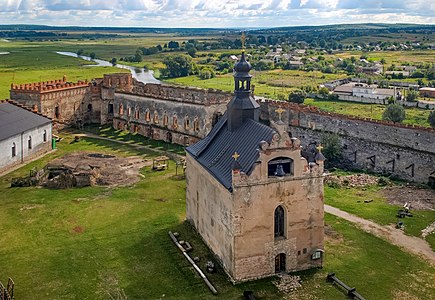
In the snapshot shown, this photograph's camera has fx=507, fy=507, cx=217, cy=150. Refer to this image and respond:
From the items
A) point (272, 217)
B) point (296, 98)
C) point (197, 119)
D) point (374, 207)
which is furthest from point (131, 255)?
point (296, 98)

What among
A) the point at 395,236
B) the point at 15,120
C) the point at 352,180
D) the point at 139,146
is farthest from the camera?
the point at 139,146

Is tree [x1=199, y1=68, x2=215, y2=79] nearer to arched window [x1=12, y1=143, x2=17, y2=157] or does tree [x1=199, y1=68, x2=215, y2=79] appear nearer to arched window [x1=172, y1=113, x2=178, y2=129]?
arched window [x1=172, y1=113, x2=178, y2=129]

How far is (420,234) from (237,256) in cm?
1323

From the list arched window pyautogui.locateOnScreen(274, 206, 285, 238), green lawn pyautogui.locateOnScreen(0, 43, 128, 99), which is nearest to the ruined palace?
arched window pyautogui.locateOnScreen(274, 206, 285, 238)

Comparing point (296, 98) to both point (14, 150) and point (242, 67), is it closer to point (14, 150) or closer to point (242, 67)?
point (14, 150)

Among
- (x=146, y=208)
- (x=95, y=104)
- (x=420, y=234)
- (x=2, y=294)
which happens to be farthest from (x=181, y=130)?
(x=2, y=294)

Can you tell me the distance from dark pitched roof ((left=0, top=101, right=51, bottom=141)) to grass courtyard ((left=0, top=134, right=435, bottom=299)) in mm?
9117

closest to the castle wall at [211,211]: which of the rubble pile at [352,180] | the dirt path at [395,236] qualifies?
the dirt path at [395,236]

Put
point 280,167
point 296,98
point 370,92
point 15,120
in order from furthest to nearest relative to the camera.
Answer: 1. point 370,92
2. point 296,98
3. point 15,120
4. point 280,167

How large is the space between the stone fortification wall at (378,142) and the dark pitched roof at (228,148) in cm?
1098

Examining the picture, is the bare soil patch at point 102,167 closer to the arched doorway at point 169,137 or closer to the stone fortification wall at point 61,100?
the arched doorway at point 169,137

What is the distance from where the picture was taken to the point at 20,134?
46.7 metres

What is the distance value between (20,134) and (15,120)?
2867 mm

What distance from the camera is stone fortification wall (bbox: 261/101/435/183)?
139 feet
